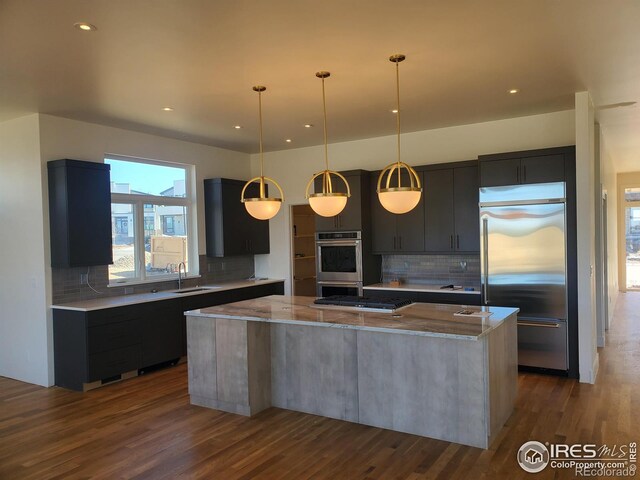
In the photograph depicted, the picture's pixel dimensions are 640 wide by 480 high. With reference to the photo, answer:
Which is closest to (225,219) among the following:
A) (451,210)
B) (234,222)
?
(234,222)

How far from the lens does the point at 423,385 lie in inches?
143

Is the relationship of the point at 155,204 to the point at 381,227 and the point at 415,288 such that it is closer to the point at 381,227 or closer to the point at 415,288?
the point at 381,227

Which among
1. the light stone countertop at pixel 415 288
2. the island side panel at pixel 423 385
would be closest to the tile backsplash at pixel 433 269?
the light stone countertop at pixel 415 288

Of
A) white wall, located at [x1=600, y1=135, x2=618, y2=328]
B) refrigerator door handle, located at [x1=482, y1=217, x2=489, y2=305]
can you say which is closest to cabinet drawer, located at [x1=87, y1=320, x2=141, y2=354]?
refrigerator door handle, located at [x1=482, y1=217, x2=489, y2=305]

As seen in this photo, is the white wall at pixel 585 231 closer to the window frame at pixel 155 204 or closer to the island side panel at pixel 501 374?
the island side panel at pixel 501 374

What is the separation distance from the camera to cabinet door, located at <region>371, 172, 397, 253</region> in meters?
6.42

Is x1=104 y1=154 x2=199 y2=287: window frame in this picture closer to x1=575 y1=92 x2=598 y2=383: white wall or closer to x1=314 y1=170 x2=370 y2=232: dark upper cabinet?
x1=314 y1=170 x2=370 y2=232: dark upper cabinet

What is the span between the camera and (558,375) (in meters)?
5.12

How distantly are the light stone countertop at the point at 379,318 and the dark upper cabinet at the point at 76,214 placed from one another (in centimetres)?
164

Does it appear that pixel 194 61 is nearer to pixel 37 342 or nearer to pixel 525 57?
pixel 525 57

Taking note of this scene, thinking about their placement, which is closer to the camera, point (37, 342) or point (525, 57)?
point (525, 57)

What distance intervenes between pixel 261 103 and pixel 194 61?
1245 mm

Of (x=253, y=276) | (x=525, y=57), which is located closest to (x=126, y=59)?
(x=525, y=57)

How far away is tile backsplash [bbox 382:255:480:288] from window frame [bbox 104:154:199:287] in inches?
107
